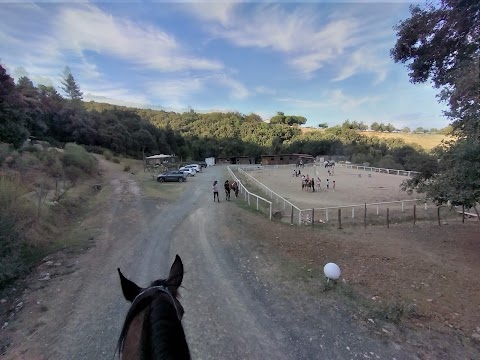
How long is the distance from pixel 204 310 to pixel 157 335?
14.9ft

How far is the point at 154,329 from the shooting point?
1.61 metres

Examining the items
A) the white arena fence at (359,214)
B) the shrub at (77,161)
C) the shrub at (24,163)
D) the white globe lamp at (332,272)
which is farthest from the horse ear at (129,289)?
the shrub at (77,161)

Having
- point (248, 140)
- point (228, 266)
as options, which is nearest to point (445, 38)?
point (228, 266)

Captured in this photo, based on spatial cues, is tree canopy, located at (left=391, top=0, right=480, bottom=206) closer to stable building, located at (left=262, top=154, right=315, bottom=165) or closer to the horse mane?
the horse mane

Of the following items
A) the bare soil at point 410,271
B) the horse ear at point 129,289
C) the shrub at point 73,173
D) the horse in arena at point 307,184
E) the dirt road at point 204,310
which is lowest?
the bare soil at point 410,271

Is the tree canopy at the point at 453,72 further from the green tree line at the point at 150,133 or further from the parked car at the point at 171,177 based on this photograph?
the parked car at the point at 171,177

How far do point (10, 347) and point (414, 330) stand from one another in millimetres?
7176

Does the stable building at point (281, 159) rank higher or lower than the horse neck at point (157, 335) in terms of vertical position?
higher

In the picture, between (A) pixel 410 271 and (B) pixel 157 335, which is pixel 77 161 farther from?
(B) pixel 157 335

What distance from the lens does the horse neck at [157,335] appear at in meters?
1.52

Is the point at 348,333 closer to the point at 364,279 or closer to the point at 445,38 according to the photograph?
the point at 364,279

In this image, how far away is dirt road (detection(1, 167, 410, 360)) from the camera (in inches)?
181

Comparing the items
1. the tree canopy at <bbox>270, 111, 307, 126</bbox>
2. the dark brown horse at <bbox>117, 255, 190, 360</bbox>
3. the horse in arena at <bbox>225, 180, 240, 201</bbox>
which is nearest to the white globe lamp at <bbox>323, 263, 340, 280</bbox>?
the dark brown horse at <bbox>117, 255, 190, 360</bbox>

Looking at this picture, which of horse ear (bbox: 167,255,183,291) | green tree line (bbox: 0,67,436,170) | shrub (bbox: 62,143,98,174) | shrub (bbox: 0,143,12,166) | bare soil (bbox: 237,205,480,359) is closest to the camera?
horse ear (bbox: 167,255,183,291)
